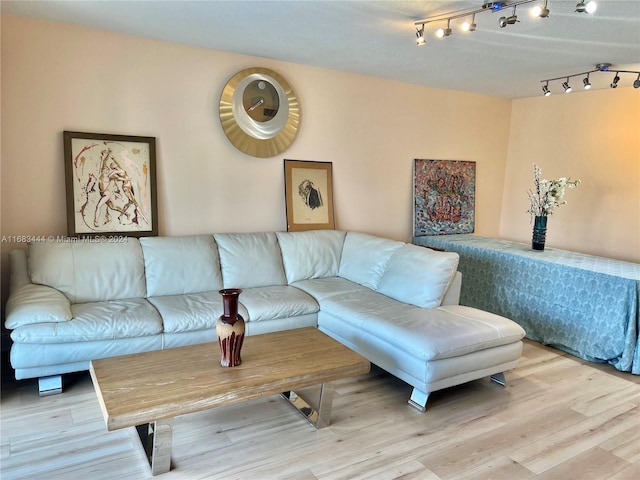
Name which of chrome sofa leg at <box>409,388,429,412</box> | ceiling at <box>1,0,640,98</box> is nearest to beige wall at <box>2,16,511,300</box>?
ceiling at <box>1,0,640,98</box>

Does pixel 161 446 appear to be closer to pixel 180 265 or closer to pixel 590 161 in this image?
pixel 180 265

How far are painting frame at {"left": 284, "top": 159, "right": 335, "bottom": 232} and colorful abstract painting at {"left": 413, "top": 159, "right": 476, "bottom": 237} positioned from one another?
1094 millimetres

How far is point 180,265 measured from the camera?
3.23 metres

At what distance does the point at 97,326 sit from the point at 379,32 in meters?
2.56

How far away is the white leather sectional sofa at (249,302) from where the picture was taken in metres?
2.48

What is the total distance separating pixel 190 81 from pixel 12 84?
118 cm

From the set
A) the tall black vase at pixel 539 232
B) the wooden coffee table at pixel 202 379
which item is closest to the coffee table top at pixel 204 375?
the wooden coffee table at pixel 202 379

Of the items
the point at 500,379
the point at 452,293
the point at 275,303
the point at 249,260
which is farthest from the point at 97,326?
the point at 500,379

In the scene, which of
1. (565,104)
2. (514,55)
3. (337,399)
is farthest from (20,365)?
(565,104)

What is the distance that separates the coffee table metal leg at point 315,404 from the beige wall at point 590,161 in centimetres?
347

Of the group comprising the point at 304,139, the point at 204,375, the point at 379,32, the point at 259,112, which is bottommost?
the point at 204,375

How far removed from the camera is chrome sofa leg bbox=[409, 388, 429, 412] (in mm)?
2521

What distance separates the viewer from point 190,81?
137 inches

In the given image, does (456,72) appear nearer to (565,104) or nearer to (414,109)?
(414,109)
